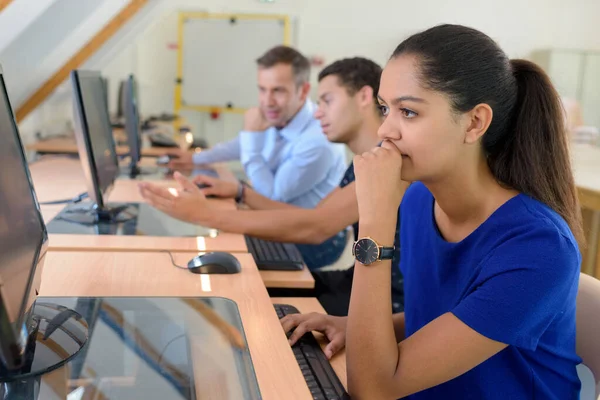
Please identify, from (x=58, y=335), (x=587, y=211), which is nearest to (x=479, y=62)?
(x=58, y=335)

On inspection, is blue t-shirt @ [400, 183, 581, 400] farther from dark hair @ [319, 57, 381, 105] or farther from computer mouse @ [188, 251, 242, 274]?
dark hair @ [319, 57, 381, 105]

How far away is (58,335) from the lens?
36.8 inches

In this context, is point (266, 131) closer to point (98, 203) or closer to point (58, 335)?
point (98, 203)

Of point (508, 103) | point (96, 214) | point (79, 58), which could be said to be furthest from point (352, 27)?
point (508, 103)

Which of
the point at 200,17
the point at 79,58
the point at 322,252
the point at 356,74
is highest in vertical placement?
the point at 356,74

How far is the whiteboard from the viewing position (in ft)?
23.4

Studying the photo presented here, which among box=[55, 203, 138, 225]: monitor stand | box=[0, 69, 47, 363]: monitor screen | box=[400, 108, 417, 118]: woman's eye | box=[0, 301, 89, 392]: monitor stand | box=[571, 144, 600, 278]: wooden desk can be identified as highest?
box=[400, 108, 417, 118]: woman's eye

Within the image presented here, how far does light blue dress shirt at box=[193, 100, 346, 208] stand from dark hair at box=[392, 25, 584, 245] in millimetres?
1546

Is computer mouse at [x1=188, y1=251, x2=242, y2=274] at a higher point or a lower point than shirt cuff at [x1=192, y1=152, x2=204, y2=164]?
higher

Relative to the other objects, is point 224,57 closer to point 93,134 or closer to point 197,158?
point 197,158

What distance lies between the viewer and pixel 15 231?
2.77 feet

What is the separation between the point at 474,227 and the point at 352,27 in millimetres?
6378

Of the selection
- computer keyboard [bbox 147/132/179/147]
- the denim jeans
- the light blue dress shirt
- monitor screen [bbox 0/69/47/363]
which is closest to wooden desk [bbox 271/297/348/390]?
monitor screen [bbox 0/69/47/363]

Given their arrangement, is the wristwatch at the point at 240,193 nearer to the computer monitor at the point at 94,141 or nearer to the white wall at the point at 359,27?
the computer monitor at the point at 94,141
